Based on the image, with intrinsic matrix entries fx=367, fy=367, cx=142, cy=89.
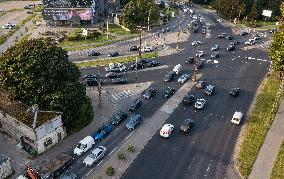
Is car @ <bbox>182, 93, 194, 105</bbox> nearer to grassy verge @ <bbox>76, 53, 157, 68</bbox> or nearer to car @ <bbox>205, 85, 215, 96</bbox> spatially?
car @ <bbox>205, 85, 215, 96</bbox>

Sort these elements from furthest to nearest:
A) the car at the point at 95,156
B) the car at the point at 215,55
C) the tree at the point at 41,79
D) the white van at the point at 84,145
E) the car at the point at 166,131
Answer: the car at the point at 215,55 → the car at the point at 166,131 → the tree at the point at 41,79 → the white van at the point at 84,145 → the car at the point at 95,156

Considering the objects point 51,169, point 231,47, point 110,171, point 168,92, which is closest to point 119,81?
point 168,92

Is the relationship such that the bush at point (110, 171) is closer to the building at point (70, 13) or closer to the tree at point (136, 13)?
the tree at point (136, 13)

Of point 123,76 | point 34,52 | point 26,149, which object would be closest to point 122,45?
point 123,76

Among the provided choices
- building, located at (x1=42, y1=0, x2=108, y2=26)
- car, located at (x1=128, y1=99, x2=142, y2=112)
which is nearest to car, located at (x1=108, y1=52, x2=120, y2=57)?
car, located at (x1=128, y1=99, x2=142, y2=112)

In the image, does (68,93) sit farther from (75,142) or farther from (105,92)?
(105,92)

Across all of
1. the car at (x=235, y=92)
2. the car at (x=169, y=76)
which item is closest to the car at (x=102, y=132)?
the car at (x=169, y=76)
